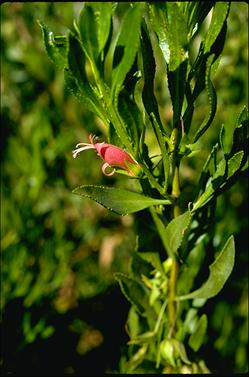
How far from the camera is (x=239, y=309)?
3.49ft

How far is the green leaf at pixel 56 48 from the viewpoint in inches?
20.5

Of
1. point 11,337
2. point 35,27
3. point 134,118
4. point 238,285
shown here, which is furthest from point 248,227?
point 35,27

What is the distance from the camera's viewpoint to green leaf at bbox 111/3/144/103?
0.44 meters

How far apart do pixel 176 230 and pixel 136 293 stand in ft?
0.59

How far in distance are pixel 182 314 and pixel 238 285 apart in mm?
316

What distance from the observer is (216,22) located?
0.50 metres

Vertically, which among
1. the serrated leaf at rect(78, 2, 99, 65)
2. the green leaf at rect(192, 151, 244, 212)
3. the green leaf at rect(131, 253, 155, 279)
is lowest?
the green leaf at rect(131, 253, 155, 279)

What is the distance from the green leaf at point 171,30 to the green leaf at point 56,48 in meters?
0.10

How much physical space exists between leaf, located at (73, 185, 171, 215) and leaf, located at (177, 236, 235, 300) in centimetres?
11

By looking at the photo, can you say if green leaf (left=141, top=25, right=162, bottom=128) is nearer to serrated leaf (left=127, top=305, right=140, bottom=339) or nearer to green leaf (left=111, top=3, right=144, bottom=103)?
green leaf (left=111, top=3, right=144, bottom=103)

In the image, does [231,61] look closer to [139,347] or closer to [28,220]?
[28,220]

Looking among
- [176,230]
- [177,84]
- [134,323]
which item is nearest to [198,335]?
[134,323]

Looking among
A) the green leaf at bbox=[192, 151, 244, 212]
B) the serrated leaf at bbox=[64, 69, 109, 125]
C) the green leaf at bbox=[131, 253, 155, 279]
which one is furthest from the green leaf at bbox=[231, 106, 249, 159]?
the green leaf at bbox=[131, 253, 155, 279]

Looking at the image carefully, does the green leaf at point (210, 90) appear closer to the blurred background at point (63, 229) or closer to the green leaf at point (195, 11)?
the green leaf at point (195, 11)
